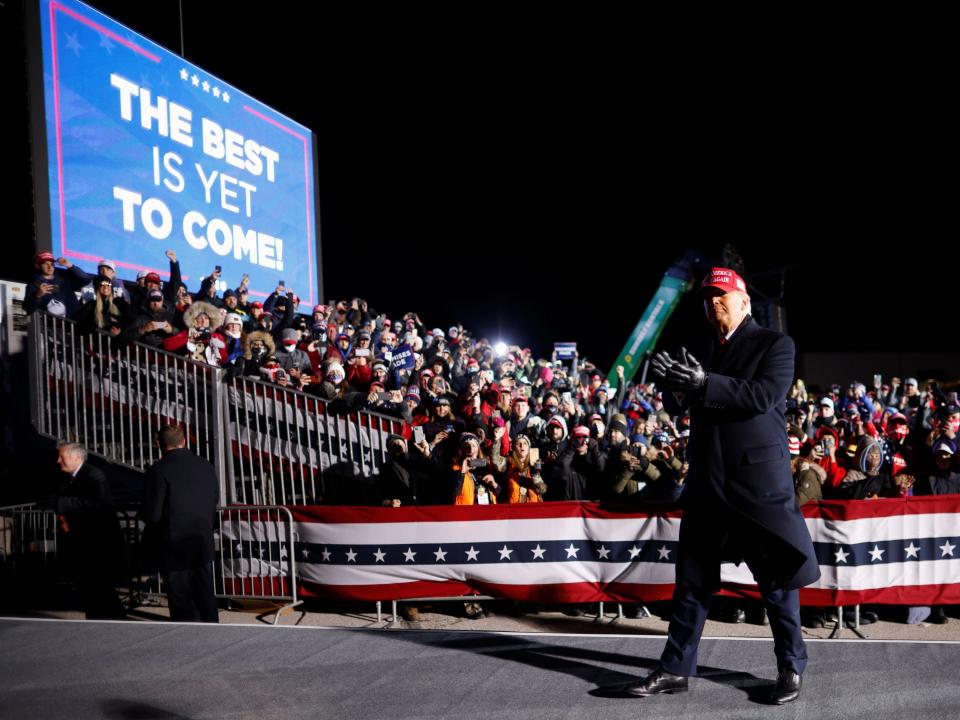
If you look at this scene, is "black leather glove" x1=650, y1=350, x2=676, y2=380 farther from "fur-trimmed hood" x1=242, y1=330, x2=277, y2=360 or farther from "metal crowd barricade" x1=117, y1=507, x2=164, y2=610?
"fur-trimmed hood" x1=242, y1=330, x2=277, y2=360

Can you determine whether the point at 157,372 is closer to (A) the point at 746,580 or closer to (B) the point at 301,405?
(B) the point at 301,405

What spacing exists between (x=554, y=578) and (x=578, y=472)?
1376mm

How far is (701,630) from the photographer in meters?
3.04

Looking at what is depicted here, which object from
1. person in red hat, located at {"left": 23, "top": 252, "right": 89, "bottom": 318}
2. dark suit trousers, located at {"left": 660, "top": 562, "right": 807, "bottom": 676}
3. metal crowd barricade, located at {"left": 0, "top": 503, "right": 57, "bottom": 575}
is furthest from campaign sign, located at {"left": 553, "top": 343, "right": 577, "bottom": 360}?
dark suit trousers, located at {"left": 660, "top": 562, "right": 807, "bottom": 676}

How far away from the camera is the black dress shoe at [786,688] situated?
284 centimetres

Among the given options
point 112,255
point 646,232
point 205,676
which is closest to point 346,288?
point 646,232

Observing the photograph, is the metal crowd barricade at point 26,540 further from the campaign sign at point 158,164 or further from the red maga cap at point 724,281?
the red maga cap at point 724,281

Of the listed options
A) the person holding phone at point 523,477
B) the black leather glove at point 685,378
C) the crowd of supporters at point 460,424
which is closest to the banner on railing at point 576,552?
the crowd of supporters at point 460,424

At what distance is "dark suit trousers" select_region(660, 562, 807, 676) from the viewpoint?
9.68 feet

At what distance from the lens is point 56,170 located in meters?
10.3

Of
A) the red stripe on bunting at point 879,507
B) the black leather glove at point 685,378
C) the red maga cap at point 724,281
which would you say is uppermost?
the red maga cap at point 724,281

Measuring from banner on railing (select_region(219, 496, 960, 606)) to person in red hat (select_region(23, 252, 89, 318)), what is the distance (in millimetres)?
3838

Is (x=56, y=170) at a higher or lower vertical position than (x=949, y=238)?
lower

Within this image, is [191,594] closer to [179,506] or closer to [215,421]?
[179,506]
